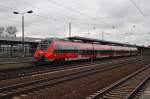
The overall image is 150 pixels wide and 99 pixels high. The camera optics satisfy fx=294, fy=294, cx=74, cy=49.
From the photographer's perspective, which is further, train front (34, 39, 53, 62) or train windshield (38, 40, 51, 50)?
train windshield (38, 40, 51, 50)

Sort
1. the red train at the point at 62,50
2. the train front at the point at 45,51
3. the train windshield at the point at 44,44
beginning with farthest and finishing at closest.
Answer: the train windshield at the point at 44,44 → the red train at the point at 62,50 → the train front at the point at 45,51

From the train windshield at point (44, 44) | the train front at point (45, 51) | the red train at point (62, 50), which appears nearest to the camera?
the train front at point (45, 51)

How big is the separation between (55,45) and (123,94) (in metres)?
19.6

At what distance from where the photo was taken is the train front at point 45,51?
31688mm

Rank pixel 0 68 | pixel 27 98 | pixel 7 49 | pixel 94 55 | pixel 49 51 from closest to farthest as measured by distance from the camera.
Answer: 1. pixel 27 98
2. pixel 0 68
3. pixel 49 51
4. pixel 94 55
5. pixel 7 49

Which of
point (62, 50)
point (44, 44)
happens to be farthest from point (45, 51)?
point (62, 50)

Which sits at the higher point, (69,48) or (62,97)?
(69,48)

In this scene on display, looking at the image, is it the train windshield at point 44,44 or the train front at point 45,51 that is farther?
the train windshield at point 44,44

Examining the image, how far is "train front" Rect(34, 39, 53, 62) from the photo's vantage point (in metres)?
31.7

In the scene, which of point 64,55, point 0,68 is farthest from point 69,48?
point 0,68

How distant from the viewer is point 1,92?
1336 centimetres

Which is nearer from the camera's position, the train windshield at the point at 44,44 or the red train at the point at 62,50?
the red train at the point at 62,50

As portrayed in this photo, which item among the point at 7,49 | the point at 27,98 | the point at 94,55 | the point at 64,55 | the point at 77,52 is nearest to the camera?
the point at 27,98

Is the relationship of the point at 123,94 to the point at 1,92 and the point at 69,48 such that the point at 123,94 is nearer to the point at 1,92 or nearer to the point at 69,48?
the point at 1,92
